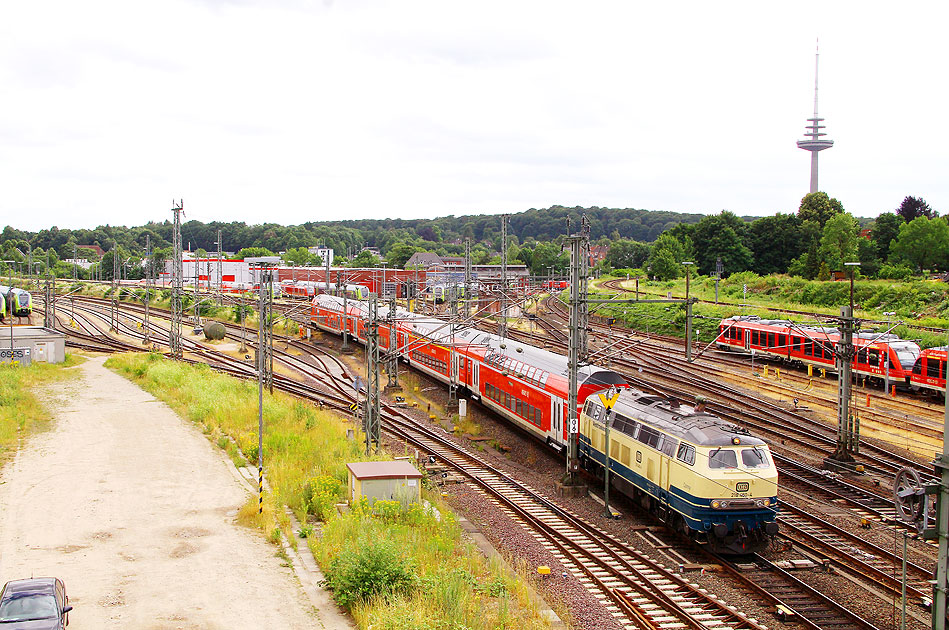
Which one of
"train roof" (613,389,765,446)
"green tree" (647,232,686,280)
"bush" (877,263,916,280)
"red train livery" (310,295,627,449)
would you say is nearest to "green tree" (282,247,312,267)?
"green tree" (647,232,686,280)

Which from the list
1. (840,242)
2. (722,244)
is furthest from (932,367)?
(722,244)

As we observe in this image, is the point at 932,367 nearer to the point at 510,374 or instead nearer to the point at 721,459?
the point at 510,374

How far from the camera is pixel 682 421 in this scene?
18.5 meters

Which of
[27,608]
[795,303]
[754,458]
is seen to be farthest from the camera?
[795,303]

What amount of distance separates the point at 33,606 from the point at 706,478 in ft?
42.7

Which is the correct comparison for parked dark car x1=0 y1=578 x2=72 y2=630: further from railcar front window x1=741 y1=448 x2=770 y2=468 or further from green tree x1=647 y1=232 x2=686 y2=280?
green tree x1=647 y1=232 x2=686 y2=280

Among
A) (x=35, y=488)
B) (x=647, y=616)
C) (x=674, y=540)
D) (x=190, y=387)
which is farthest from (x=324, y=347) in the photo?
(x=647, y=616)

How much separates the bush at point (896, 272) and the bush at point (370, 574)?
67094 millimetres

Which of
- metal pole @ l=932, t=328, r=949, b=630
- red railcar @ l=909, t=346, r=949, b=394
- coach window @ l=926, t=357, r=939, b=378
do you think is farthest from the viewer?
coach window @ l=926, t=357, r=939, b=378

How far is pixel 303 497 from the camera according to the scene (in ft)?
65.6

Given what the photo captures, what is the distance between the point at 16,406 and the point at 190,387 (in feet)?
24.2

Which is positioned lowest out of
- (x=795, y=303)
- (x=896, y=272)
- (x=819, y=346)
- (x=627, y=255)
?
(x=819, y=346)

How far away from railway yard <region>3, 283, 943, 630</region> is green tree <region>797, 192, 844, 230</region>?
57330 mm

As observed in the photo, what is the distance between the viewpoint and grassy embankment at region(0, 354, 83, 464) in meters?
28.4
